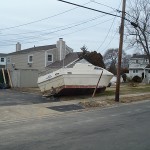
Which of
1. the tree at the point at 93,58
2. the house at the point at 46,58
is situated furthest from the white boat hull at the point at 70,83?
→ the tree at the point at 93,58

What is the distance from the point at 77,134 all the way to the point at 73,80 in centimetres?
1453

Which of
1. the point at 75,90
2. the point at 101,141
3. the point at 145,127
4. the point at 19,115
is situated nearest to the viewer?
the point at 101,141

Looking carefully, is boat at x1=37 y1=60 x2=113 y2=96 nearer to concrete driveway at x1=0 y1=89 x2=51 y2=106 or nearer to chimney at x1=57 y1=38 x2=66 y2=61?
concrete driveway at x1=0 y1=89 x2=51 y2=106

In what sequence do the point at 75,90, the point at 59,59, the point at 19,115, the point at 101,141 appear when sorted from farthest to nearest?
the point at 59,59 → the point at 75,90 → the point at 19,115 → the point at 101,141

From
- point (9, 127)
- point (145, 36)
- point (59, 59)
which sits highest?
point (145, 36)

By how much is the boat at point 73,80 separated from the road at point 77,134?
34.2 ft

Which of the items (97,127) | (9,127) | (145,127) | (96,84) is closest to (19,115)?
(9,127)

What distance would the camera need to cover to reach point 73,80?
1005 inches

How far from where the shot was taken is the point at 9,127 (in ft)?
42.3

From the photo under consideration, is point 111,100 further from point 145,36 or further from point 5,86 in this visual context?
point 145,36

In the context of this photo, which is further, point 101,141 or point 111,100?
point 111,100

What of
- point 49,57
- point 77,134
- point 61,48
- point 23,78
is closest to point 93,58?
point 61,48

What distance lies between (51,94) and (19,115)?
9505mm

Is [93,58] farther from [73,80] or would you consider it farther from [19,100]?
[19,100]
